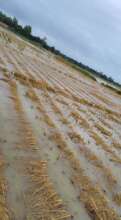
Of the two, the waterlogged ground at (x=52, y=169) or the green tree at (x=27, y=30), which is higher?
the waterlogged ground at (x=52, y=169)

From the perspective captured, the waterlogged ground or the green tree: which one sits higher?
the waterlogged ground

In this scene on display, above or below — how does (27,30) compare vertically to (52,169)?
below

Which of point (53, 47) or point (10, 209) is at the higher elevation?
point (10, 209)

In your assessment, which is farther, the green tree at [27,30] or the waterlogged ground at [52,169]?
the green tree at [27,30]

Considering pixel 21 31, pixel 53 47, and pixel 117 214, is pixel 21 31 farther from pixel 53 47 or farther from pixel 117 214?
pixel 117 214

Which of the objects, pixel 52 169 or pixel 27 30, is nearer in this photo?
pixel 52 169

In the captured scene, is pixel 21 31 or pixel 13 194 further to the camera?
pixel 21 31

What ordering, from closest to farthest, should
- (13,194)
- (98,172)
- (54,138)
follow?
(13,194)
(98,172)
(54,138)

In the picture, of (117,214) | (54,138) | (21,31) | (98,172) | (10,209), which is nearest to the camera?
(10,209)

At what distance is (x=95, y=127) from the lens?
10391 millimetres

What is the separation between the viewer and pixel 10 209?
369cm

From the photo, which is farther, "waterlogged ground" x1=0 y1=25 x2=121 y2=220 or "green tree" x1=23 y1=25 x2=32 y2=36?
"green tree" x1=23 y1=25 x2=32 y2=36

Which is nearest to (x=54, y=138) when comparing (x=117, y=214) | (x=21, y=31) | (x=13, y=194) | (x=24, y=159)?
(x=24, y=159)

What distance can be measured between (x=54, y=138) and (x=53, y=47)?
79.2 m
